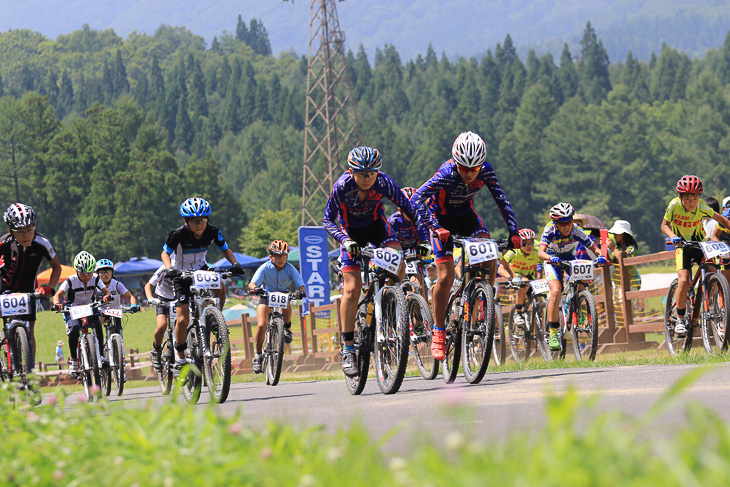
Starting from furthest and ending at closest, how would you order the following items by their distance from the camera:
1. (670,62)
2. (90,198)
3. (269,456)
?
(670,62)
(90,198)
(269,456)

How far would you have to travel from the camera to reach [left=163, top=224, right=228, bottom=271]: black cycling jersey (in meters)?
10.5

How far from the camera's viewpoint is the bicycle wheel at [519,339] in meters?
15.0

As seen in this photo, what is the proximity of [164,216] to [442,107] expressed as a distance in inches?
3828

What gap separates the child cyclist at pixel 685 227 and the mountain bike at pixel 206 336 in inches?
195

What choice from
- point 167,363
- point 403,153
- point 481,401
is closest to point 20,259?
point 167,363

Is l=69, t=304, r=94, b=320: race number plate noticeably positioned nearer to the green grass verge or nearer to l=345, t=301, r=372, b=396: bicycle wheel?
l=345, t=301, r=372, b=396: bicycle wheel

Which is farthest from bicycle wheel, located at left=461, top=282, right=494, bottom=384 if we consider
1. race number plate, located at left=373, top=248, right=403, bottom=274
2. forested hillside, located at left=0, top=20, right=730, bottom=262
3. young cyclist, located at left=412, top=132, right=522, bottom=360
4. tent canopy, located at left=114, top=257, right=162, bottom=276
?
forested hillside, located at left=0, top=20, right=730, bottom=262

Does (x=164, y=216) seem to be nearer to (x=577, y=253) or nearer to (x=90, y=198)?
(x=90, y=198)

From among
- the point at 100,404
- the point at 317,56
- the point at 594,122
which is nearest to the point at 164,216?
the point at 317,56

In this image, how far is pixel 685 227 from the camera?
38.6 feet

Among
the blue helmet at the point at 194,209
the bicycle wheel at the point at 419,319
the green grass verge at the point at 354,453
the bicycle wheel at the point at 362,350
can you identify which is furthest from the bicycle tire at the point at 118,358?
the green grass verge at the point at 354,453

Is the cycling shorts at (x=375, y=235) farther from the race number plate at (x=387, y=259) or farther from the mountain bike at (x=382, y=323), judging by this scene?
the race number plate at (x=387, y=259)

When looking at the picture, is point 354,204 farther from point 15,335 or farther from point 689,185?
point 689,185

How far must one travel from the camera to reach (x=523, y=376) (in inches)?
372
